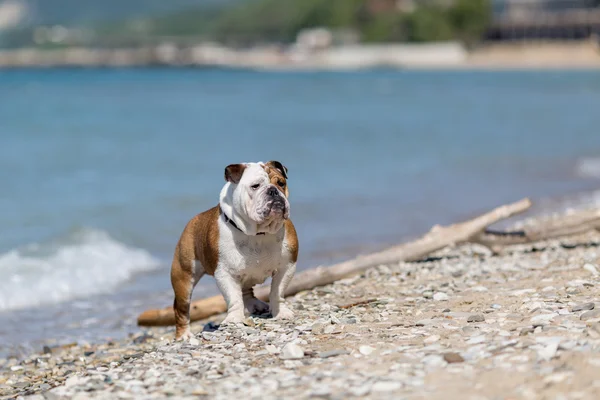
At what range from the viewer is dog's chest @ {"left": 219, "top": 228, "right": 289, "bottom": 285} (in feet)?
22.7

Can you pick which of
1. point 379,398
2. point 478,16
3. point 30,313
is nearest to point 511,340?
point 379,398

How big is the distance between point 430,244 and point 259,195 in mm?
3336

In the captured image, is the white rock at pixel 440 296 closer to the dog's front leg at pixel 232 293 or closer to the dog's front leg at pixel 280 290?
A: the dog's front leg at pixel 280 290

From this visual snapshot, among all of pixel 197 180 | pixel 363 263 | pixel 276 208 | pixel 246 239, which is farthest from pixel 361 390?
pixel 197 180

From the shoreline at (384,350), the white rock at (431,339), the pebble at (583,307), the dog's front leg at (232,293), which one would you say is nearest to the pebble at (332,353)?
the shoreline at (384,350)

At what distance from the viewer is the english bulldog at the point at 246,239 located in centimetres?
672

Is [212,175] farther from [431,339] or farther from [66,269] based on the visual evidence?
[431,339]

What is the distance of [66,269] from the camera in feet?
39.8

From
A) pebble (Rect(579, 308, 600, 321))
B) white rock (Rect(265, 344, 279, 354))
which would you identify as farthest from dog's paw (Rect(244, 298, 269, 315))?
pebble (Rect(579, 308, 600, 321))

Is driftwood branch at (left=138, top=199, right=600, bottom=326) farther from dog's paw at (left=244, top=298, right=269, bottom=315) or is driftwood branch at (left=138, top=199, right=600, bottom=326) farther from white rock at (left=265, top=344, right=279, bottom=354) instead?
white rock at (left=265, top=344, right=279, bottom=354)

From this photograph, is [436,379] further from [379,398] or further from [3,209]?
[3,209]

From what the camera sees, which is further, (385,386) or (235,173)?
(235,173)

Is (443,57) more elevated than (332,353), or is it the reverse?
(443,57)

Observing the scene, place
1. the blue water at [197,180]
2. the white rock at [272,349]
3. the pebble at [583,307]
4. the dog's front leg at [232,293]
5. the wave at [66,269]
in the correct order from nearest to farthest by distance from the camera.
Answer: the white rock at [272,349] → the pebble at [583,307] → the dog's front leg at [232,293] → the wave at [66,269] → the blue water at [197,180]
